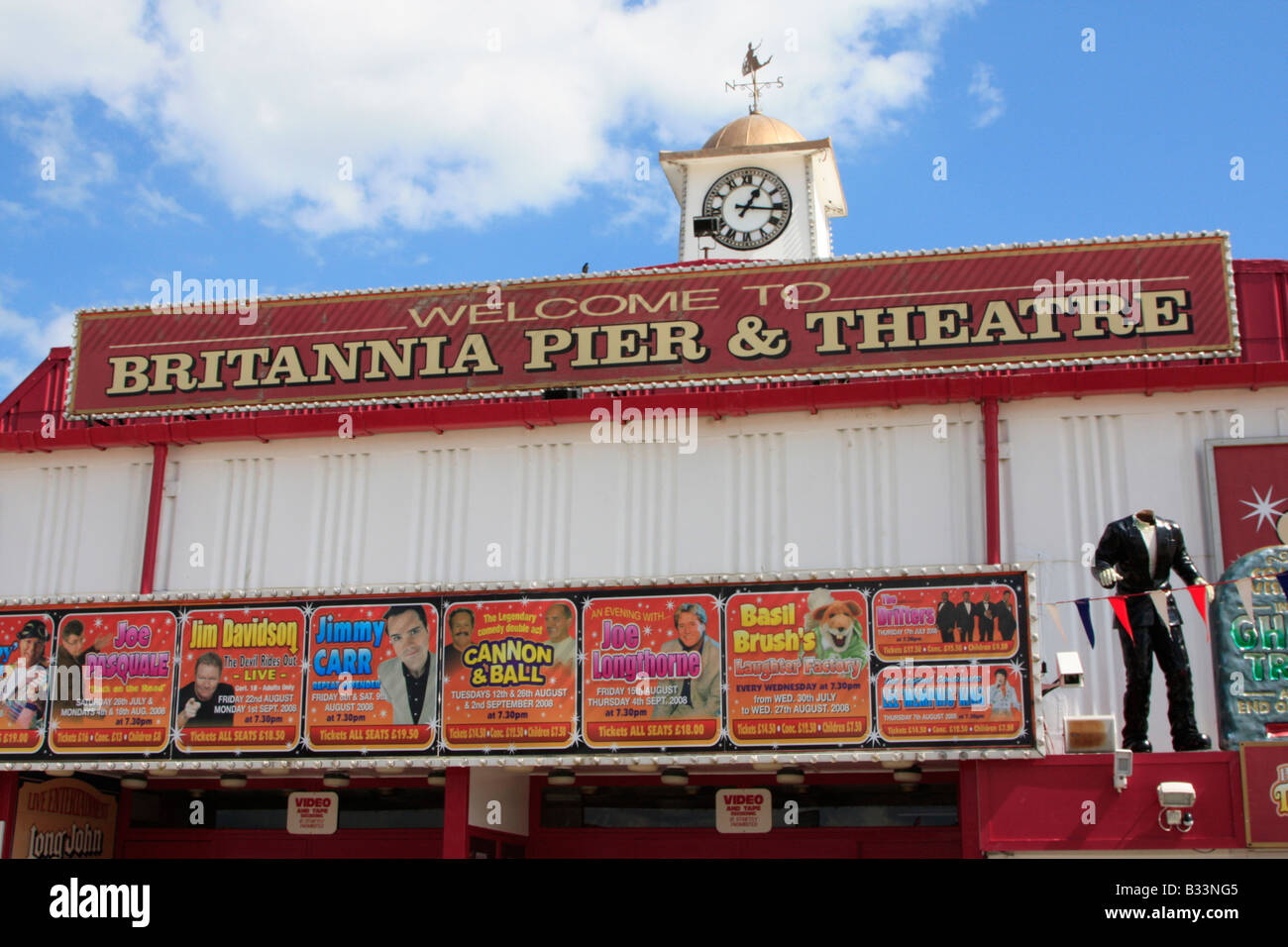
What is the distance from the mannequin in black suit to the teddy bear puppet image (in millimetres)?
2462

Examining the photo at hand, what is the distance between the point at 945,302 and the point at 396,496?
24.5 feet

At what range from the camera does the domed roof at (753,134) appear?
38.0m

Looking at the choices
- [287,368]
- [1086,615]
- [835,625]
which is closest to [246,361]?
[287,368]

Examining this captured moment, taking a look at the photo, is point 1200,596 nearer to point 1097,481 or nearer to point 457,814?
point 1097,481

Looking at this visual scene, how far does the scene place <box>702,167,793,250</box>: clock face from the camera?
37.4 meters

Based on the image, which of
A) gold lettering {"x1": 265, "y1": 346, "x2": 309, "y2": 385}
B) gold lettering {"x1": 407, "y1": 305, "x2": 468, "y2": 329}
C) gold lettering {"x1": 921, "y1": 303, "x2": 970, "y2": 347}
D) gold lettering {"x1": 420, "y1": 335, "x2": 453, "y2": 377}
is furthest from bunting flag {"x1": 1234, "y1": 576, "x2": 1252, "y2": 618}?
gold lettering {"x1": 265, "y1": 346, "x2": 309, "y2": 385}

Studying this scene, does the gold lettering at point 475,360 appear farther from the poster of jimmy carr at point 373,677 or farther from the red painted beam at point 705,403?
the poster of jimmy carr at point 373,677

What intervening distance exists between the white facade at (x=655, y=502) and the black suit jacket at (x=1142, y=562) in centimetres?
147

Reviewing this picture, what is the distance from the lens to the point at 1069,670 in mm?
13430

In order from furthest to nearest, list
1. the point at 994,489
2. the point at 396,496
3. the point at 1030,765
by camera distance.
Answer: the point at 396,496, the point at 994,489, the point at 1030,765

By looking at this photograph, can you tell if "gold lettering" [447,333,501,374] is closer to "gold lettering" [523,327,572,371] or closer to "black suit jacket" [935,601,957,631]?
"gold lettering" [523,327,572,371]

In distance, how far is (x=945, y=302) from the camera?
58.3ft
